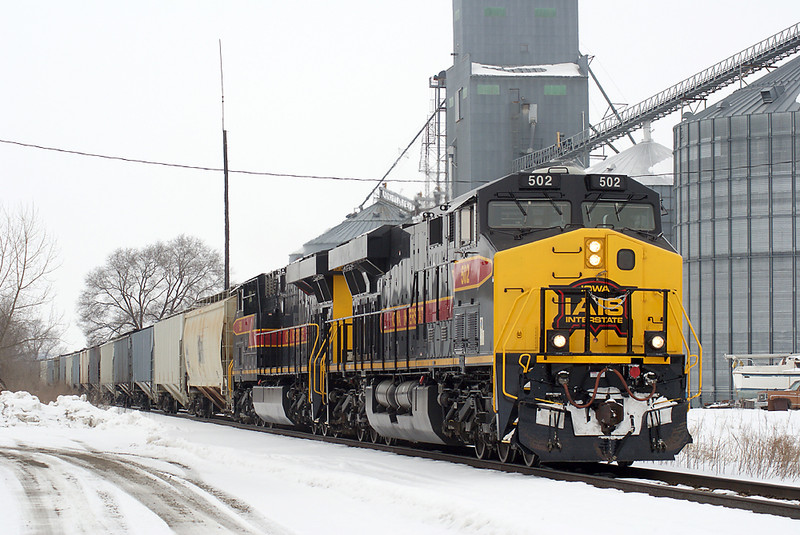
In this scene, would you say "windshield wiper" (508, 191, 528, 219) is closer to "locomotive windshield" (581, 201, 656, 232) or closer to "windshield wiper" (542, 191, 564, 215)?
"windshield wiper" (542, 191, 564, 215)

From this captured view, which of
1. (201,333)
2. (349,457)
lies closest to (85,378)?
(201,333)

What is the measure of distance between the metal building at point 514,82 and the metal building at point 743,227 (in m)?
26.6

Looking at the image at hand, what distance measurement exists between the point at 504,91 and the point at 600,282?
59401mm

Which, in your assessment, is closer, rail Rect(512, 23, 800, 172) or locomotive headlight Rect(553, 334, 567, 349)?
locomotive headlight Rect(553, 334, 567, 349)

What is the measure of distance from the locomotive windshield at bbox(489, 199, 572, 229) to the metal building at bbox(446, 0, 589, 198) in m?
57.0

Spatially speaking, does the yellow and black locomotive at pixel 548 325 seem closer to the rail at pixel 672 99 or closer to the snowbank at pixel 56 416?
the snowbank at pixel 56 416

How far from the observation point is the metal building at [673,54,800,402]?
4044 centimetres

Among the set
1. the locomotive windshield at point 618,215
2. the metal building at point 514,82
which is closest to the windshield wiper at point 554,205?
the locomotive windshield at point 618,215

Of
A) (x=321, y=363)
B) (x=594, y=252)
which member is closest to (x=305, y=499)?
(x=594, y=252)

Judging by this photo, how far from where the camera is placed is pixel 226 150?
3603 centimetres

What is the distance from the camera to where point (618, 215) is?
1229cm

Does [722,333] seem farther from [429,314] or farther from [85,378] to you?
[85,378]

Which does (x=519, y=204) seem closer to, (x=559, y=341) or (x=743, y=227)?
(x=559, y=341)

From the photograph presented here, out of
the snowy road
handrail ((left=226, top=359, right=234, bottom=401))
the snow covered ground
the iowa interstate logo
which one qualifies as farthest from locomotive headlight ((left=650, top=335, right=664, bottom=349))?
handrail ((left=226, top=359, right=234, bottom=401))
